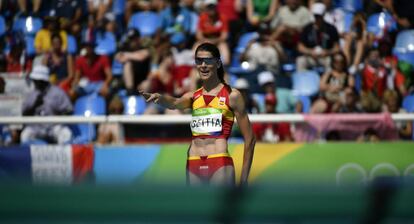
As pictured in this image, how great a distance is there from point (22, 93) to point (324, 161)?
568 cm

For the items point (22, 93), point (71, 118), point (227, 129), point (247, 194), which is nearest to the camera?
point (247, 194)

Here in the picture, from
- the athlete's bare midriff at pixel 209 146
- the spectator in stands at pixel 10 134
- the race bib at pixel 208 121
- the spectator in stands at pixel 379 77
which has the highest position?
the spectator in stands at pixel 379 77

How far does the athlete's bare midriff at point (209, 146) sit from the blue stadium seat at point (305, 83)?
5755 millimetres

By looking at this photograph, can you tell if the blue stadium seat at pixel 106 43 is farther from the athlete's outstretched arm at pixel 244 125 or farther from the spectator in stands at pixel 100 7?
the athlete's outstretched arm at pixel 244 125

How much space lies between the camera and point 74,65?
14.1 meters

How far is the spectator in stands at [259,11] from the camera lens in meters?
14.0

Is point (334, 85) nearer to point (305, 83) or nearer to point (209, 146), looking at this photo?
point (305, 83)

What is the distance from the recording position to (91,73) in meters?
13.9

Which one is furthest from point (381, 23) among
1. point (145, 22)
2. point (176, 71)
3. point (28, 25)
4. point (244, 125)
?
point (244, 125)

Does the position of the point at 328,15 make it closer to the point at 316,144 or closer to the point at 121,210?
the point at 316,144

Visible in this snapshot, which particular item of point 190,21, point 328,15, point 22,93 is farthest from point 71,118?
point 328,15

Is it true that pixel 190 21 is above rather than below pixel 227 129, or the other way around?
above

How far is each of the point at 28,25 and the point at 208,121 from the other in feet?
27.4

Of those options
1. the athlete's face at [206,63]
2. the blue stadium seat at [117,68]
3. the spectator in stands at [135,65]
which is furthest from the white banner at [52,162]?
the athlete's face at [206,63]
